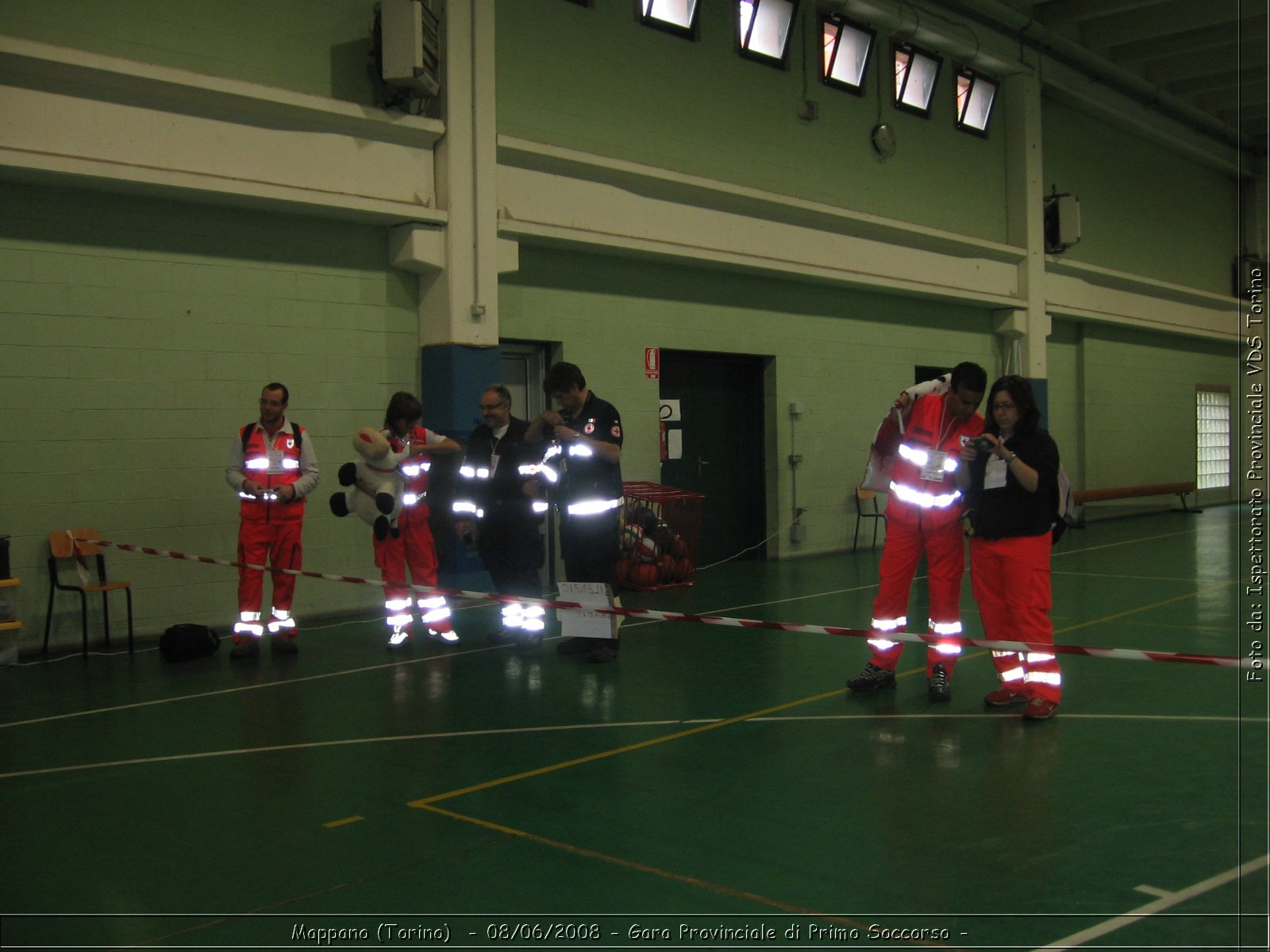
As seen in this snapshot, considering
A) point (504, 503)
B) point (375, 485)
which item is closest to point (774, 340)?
point (504, 503)

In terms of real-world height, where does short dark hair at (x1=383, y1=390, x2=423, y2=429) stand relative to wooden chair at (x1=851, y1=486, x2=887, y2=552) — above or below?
above

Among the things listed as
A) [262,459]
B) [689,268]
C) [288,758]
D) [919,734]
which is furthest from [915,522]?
[689,268]

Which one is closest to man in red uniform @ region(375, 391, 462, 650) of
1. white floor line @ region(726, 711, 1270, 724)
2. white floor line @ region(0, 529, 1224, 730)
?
white floor line @ region(0, 529, 1224, 730)

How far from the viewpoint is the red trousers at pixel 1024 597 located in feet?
19.0

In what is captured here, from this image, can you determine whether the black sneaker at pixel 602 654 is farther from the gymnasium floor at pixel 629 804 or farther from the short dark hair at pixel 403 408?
the short dark hair at pixel 403 408

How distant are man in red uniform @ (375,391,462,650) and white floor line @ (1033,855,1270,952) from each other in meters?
5.78

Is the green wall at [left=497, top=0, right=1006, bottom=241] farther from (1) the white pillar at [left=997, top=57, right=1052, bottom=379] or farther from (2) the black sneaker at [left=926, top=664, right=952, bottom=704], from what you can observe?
(2) the black sneaker at [left=926, top=664, right=952, bottom=704]

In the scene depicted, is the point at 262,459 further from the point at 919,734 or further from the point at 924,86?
the point at 924,86

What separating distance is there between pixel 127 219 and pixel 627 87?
5701 mm

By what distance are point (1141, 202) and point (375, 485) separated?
18.8 metres

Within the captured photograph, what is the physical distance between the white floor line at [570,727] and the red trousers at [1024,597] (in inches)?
10.7

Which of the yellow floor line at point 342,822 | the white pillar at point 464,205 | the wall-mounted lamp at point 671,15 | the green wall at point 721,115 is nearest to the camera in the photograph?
the yellow floor line at point 342,822

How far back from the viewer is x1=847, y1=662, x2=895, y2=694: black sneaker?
21.5 feet

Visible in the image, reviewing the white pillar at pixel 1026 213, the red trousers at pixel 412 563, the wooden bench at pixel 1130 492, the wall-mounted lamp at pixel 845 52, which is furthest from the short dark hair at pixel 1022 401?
the white pillar at pixel 1026 213
